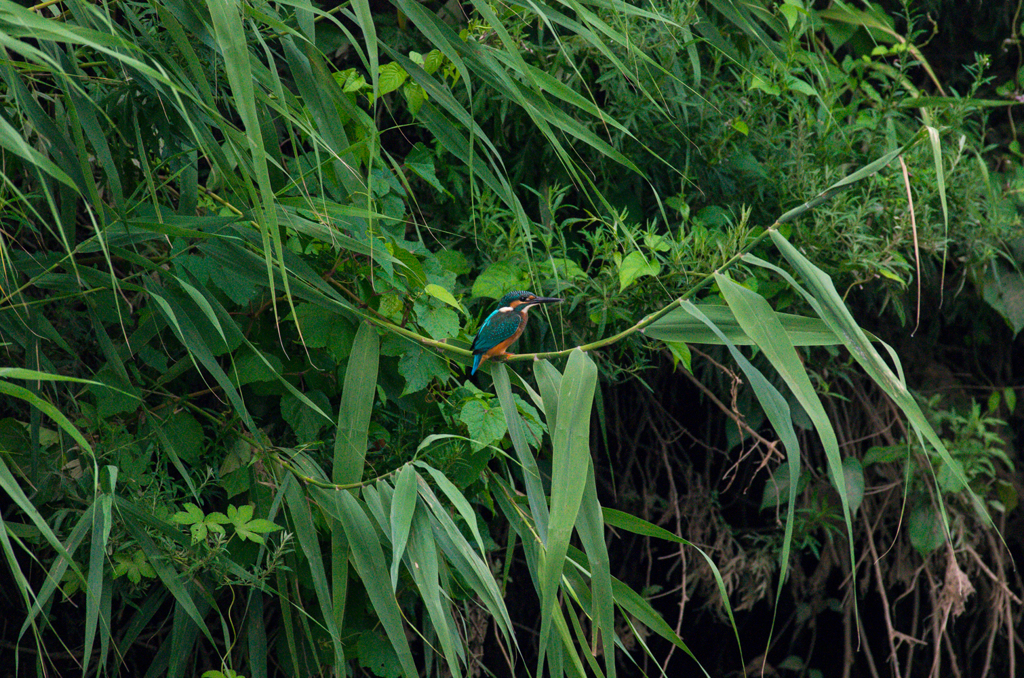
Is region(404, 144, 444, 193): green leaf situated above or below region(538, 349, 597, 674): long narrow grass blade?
above

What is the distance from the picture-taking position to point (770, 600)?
2303 millimetres

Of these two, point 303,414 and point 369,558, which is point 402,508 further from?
point 303,414

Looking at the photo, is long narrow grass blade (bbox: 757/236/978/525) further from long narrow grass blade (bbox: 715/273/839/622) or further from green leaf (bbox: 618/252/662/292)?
green leaf (bbox: 618/252/662/292)

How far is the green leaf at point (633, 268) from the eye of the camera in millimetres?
1632

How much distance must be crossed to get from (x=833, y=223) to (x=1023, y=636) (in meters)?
1.66

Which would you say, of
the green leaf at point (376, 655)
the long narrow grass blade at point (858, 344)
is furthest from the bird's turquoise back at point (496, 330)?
the green leaf at point (376, 655)

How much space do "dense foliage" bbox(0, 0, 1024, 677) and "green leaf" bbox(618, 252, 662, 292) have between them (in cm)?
1

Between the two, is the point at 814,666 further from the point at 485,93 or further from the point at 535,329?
the point at 485,93

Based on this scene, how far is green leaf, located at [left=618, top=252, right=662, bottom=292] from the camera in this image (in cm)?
163

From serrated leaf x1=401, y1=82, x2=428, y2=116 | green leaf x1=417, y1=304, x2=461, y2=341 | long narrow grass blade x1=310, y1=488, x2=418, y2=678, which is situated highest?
serrated leaf x1=401, y1=82, x2=428, y2=116

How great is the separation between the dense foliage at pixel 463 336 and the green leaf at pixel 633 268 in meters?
0.01

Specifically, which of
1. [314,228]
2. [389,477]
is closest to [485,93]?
[314,228]

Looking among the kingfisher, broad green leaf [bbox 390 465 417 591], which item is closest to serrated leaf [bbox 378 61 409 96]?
the kingfisher

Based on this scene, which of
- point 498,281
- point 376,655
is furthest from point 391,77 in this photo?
point 376,655
